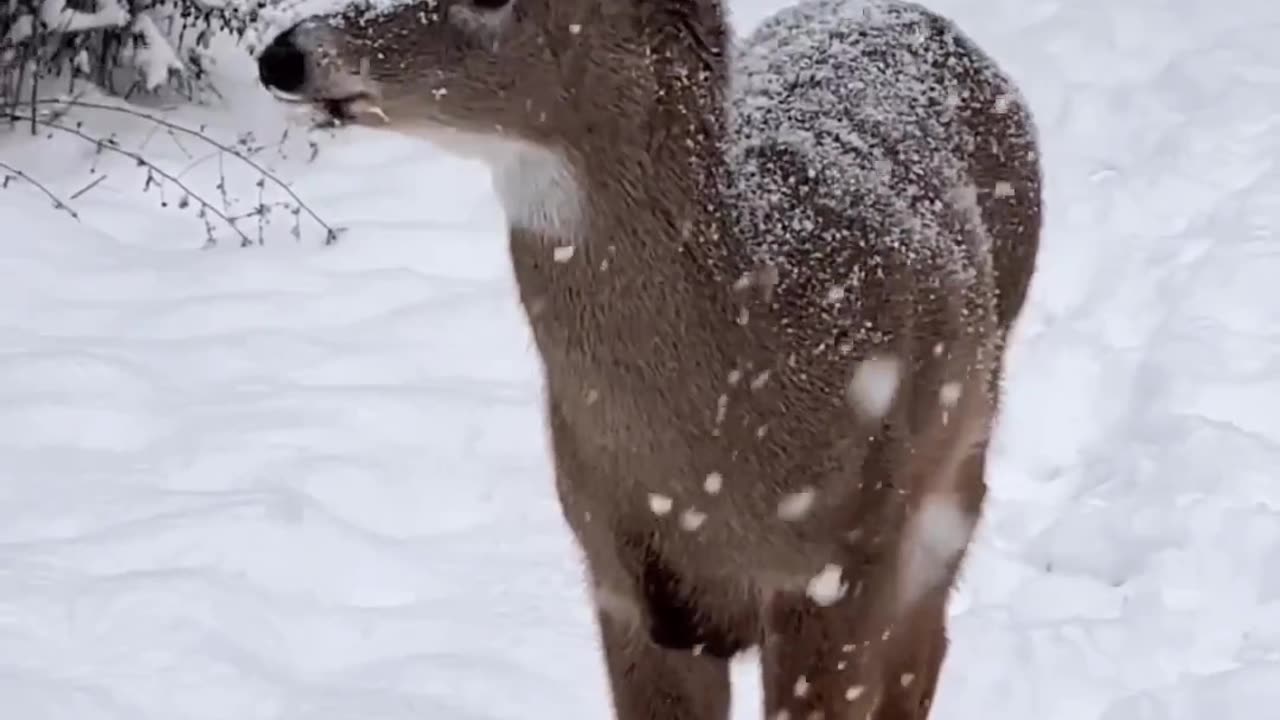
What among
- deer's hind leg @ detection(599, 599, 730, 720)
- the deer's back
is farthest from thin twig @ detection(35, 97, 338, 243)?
deer's hind leg @ detection(599, 599, 730, 720)

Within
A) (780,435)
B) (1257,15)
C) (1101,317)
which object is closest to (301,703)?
(780,435)

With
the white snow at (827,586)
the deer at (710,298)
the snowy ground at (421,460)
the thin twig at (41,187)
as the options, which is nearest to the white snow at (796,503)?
the deer at (710,298)

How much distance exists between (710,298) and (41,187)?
4704 millimetres

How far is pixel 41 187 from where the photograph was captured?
699cm

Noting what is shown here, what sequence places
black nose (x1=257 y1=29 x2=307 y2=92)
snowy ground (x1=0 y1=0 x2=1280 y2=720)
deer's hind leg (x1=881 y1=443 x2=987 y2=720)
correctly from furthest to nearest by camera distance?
snowy ground (x1=0 y1=0 x2=1280 y2=720)
deer's hind leg (x1=881 y1=443 x2=987 y2=720)
black nose (x1=257 y1=29 x2=307 y2=92)

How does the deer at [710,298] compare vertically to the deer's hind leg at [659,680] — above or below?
above

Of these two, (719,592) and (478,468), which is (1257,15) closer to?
(478,468)

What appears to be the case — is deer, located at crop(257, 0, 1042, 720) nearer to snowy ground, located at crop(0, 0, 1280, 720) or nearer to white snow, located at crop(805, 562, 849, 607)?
white snow, located at crop(805, 562, 849, 607)

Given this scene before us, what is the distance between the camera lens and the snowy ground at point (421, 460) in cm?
418

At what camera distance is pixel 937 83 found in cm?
357

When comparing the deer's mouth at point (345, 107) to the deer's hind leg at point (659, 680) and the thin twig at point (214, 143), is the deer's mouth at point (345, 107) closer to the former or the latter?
the deer's hind leg at point (659, 680)

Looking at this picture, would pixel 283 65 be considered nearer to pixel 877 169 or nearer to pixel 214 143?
pixel 877 169

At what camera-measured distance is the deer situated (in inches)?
108

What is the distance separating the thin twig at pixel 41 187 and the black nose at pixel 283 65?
444cm
